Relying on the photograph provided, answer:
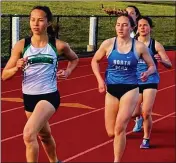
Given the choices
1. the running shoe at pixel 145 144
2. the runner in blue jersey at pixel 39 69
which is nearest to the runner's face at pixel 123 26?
the runner in blue jersey at pixel 39 69

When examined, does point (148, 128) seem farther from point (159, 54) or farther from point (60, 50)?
point (60, 50)

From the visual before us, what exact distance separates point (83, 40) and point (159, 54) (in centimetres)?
2012

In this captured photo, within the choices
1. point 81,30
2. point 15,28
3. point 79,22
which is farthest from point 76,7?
point 15,28

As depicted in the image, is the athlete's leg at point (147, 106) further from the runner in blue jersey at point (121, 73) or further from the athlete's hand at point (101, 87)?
the athlete's hand at point (101, 87)

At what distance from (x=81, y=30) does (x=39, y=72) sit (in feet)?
72.0

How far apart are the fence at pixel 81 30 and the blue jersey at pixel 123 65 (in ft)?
29.7

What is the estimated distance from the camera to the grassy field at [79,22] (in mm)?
22734

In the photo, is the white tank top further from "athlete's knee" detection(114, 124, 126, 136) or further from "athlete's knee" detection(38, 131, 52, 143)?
"athlete's knee" detection(114, 124, 126, 136)

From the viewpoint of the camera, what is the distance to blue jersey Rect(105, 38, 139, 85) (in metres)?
6.22

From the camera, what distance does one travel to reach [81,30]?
1078 inches

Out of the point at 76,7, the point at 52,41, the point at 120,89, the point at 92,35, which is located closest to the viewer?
the point at 52,41

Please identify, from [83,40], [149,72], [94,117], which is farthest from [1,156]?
[83,40]

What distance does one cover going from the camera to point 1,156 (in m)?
6.74

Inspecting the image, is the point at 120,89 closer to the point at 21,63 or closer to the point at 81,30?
the point at 21,63
